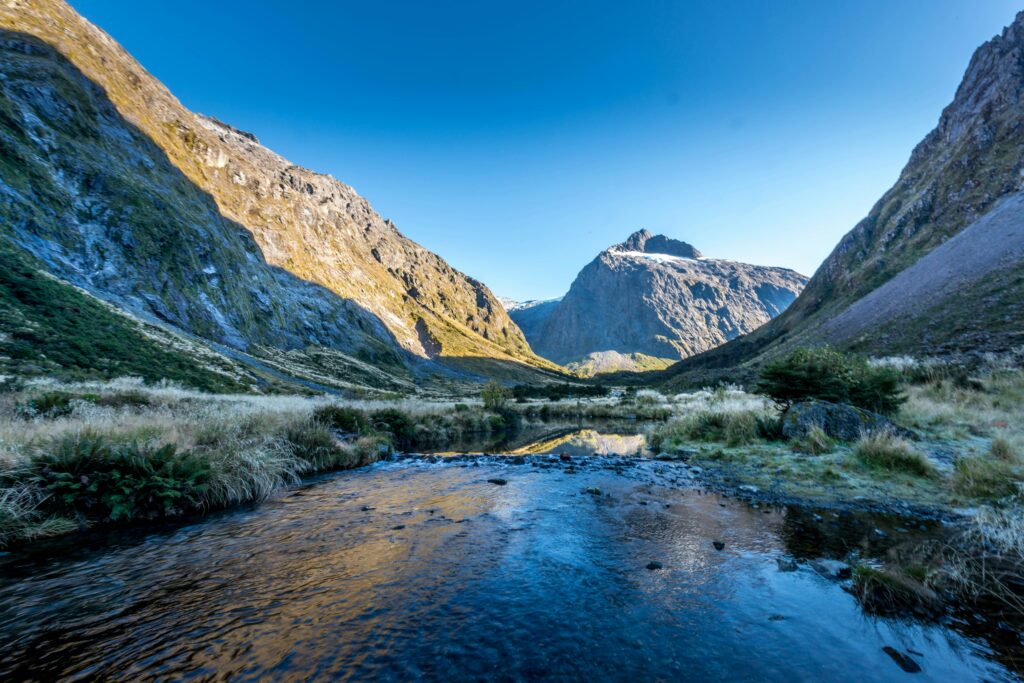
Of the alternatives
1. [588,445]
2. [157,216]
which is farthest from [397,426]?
[157,216]

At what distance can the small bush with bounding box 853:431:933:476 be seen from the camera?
1080cm

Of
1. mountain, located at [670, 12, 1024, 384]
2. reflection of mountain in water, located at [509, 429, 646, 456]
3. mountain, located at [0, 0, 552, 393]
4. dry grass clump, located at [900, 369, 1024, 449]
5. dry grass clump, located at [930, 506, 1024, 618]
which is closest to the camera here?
dry grass clump, located at [930, 506, 1024, 618]

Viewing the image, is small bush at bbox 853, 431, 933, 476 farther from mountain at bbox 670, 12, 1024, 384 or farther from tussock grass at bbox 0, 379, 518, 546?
mountain at bbox 670, 12, 1024, 384

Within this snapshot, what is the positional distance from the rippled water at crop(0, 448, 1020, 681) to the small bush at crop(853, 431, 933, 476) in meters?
3.81

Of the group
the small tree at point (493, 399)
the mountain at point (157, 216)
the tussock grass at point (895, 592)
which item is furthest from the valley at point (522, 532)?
the mountain at point (157, 216)

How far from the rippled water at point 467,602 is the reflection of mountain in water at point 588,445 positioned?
982 centimetres

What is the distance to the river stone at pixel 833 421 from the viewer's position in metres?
13.8

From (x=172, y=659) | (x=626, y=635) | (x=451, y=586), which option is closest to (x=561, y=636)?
(x=626, y=635)

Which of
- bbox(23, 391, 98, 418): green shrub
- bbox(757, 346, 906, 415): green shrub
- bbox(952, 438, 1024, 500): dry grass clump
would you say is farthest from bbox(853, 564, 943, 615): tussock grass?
bbox(23, 391, 98, 418): green shrub

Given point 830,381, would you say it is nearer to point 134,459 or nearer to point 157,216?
point 134,459

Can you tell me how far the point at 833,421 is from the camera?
1494 cm

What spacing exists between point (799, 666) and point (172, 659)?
22.4 feet

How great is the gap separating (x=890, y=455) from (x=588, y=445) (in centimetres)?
1276

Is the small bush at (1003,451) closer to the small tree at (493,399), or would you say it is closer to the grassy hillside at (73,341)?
the small tree at (493,399)
